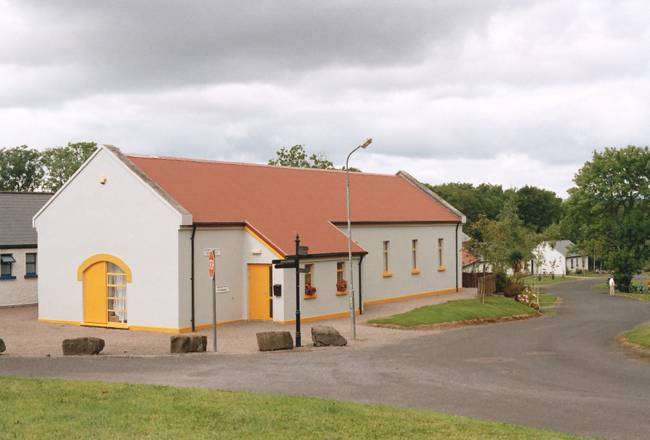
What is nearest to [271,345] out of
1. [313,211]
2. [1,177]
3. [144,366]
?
[144,366]

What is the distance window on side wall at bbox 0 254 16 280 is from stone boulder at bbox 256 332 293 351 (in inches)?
883

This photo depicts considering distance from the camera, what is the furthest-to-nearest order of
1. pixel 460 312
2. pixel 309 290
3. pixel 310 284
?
pixel 460 312, pixel 310 284, pixel 309 290

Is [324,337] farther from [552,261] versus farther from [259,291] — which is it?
[552,261]

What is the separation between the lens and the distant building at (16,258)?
39.8 meters

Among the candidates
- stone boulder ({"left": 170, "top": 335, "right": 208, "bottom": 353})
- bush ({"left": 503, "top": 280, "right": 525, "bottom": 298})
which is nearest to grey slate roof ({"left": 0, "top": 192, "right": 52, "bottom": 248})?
stone boulder ({"left": 170, "top": 335, "right": 208, "bottom": 353})

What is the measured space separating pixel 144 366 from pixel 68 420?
744cm

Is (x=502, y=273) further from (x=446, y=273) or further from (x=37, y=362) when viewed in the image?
(x=37, y=362)

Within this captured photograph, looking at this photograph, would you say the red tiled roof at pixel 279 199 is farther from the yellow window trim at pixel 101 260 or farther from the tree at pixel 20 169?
the tree at pixel 20 169

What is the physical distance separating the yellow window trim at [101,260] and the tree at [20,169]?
208 ft

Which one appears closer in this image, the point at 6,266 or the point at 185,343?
the point at 185,343

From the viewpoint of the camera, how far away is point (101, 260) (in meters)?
30.4

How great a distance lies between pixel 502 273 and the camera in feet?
151

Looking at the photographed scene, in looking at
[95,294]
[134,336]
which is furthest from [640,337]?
[95,294]

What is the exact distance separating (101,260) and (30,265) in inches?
504
